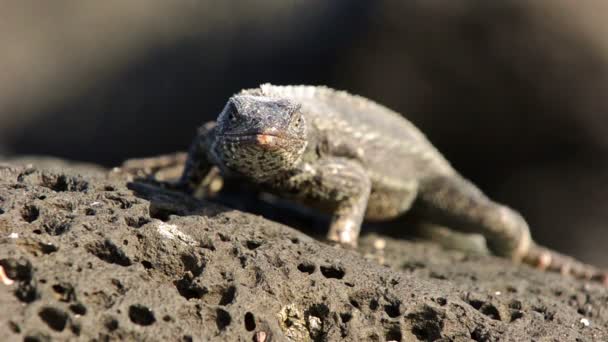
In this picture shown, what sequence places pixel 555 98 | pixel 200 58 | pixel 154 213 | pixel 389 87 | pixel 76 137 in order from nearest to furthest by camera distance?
pixel 154 213 → pixel 555 98 → pixel 389 87 → pixel 200 58 → pixel 76 137

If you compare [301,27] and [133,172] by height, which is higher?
[301,27]

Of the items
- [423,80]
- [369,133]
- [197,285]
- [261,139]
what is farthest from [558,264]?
[197,285]

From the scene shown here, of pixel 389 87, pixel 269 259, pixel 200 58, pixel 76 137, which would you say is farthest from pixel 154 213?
→ pixel 76 137

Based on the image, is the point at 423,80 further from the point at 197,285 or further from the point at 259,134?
the point at 197,285

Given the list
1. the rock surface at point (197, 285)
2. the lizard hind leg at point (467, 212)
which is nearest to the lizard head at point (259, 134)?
the rock surface at point (197, 285)

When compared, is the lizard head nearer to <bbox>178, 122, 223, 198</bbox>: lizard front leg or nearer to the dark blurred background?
<bbox>178, 122, 223, 198</bbox>: lizard front leg

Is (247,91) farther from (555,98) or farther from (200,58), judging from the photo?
(200,58)
